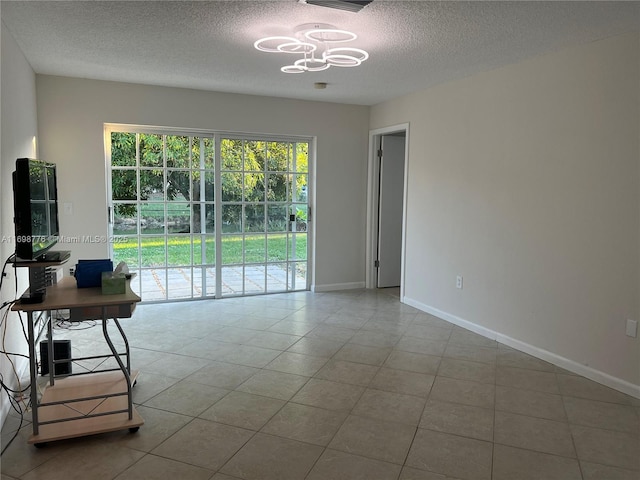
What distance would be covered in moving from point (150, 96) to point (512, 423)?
14.5 ft

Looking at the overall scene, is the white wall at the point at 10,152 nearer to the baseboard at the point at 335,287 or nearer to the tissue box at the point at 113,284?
the tissue box at the point at 113,284

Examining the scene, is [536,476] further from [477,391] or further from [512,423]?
[477,391]

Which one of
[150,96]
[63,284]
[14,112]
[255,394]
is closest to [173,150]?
[150,96]

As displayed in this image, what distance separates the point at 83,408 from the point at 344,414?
148cm

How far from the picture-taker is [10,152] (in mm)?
3084

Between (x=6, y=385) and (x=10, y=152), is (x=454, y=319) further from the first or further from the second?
(x=10, y=152)

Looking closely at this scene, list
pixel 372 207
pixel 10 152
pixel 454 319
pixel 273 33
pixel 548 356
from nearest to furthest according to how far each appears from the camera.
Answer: pixel 10 152, pixel 273 33, pixel 548 356, pixel 454 319, pixel 372 207

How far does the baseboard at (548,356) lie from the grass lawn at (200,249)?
1.89 meters

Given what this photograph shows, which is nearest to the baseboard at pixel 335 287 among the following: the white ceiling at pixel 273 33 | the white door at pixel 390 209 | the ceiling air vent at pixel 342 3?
the white door at pixel 390 209

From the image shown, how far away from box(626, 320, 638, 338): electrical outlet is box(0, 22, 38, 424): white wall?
3747 millimetres

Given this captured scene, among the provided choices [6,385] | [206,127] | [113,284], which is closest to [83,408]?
[6,385]

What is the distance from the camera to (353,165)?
19.9 feet

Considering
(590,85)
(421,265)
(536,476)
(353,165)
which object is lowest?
(536,476)

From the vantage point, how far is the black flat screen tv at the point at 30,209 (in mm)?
2328
